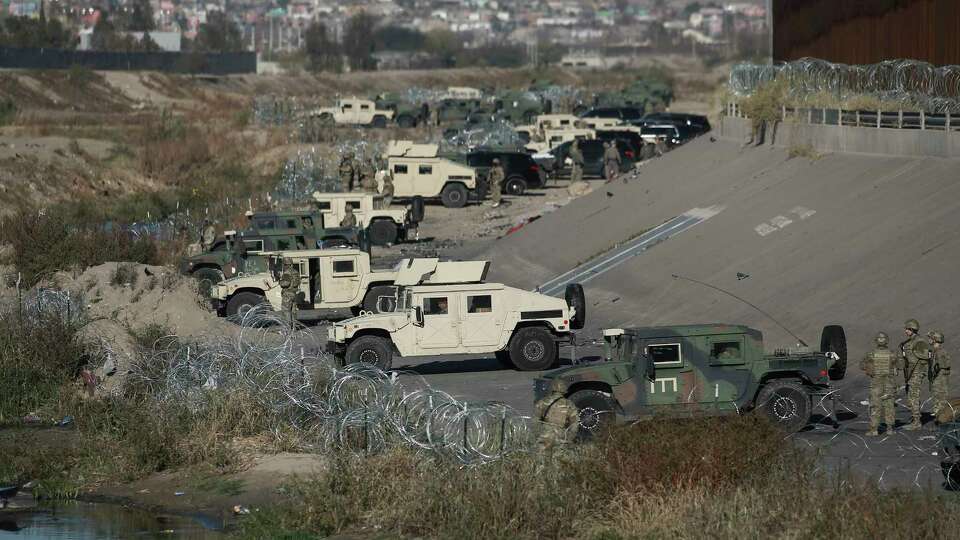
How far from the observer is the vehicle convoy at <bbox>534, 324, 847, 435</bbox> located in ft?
64.7

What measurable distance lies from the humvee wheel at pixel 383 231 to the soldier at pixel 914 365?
22859mm

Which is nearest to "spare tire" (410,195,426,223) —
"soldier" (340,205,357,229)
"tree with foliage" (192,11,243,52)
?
"soldier" (340,205,357,229)

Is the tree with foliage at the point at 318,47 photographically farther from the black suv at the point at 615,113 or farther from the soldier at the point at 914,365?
the soldier at the point at 914,365

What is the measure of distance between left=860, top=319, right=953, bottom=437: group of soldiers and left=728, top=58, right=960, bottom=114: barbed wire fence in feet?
41.0

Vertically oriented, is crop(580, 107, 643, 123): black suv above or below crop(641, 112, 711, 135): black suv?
above

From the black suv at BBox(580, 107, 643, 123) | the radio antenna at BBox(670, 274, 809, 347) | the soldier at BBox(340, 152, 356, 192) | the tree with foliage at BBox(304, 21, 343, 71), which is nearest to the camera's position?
the radio antenna at BBox(670, 274, 809, 347)

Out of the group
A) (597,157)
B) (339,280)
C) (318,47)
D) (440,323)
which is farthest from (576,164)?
Result: (318,47)

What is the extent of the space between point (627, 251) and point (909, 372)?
14.9m

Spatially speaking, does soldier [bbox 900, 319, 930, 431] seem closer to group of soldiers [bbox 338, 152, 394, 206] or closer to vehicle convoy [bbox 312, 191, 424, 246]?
vehicle convoy [bbox 312, 191, 424, 246]

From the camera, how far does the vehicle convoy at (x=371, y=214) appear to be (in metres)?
40.8

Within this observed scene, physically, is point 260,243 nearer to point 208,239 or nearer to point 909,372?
point 208,239

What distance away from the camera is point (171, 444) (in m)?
20.6

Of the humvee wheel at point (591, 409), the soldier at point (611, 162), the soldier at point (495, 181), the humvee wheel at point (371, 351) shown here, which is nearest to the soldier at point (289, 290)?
the humvee wheel at point (371, 351)

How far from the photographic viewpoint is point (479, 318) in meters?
24.9
